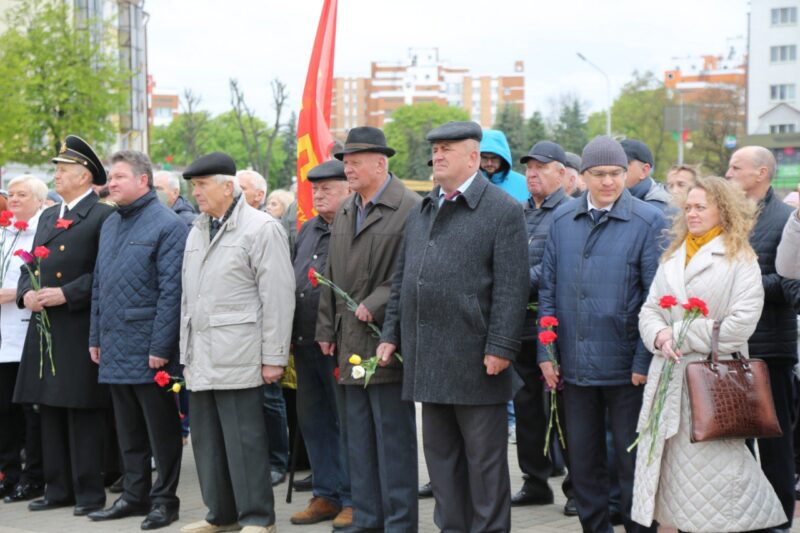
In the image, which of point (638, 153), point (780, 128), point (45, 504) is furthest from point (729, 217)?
point (780, 128)

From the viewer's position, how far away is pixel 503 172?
8.52m

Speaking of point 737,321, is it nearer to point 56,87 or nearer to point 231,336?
point 231,336

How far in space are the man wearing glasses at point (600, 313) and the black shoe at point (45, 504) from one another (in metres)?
3.95

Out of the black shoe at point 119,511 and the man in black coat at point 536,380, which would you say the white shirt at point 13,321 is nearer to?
the black shoe at point 119,511

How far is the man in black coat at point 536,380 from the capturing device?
315 inches

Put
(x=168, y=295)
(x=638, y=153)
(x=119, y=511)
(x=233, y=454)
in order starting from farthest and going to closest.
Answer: (x=638, y=153), (x=119, y=511), (x=168, y=295), (x=233, y=454)

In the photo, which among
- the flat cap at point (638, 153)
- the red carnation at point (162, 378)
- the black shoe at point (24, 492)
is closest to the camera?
the red carnation at point (162, 378)

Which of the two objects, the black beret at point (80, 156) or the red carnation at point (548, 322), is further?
the black beret at point (80, 156)

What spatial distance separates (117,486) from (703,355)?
5058 mm

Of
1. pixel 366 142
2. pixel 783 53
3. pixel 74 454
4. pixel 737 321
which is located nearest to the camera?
pixel 737 321

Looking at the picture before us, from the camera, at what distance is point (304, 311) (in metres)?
7.93

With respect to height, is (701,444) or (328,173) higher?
(328,173)

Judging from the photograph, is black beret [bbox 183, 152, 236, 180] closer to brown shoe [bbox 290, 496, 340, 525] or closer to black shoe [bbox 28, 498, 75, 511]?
brown shoe [bbox 290, 496, 340, 525]

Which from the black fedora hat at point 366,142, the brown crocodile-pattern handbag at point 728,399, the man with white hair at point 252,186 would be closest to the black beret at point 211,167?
the black fedora hat at point 366,142
